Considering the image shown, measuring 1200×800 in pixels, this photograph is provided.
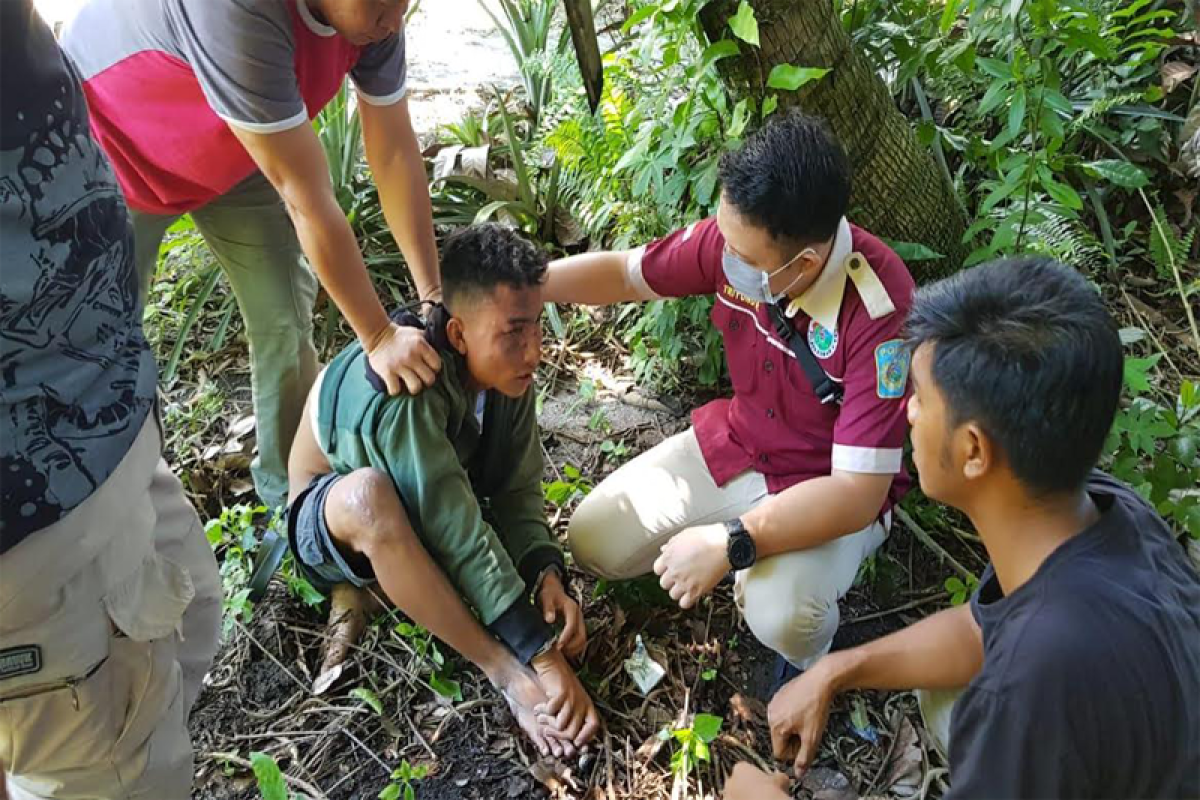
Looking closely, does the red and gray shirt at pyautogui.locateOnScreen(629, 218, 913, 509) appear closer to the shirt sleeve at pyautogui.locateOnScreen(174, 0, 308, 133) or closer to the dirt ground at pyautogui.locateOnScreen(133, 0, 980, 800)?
the dirt ground at pyautogui.locateOnScreen(133, 0, 980, 800)

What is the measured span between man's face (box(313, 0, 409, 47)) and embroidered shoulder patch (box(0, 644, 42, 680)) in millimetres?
1254

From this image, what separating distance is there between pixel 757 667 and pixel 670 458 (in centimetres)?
62

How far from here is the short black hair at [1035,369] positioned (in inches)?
51.9

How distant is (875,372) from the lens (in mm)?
2029

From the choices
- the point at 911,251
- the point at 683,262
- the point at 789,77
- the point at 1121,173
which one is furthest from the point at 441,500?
the point at 1121,173

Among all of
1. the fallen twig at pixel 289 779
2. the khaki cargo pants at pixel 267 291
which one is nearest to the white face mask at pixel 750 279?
the khaki cargo pants at pixel 267 291

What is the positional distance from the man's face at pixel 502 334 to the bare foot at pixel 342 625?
0.75 m

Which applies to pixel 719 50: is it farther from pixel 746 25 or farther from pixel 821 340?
pixel 821 340

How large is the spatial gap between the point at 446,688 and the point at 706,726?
68 centimetres

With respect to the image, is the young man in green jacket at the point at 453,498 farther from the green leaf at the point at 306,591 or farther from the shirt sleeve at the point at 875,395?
A: the shirt sleeve at the point at 875,395

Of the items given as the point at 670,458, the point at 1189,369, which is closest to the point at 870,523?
the point at 670,458

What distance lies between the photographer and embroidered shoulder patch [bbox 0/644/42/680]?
130cm

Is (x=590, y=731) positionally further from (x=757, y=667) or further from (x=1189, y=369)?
(x=1189, y=369)

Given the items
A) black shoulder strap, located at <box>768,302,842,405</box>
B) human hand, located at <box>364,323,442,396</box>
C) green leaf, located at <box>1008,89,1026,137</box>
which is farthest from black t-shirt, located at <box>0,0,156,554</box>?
green leaf, located at <box>1008,89,1026,137</box>
